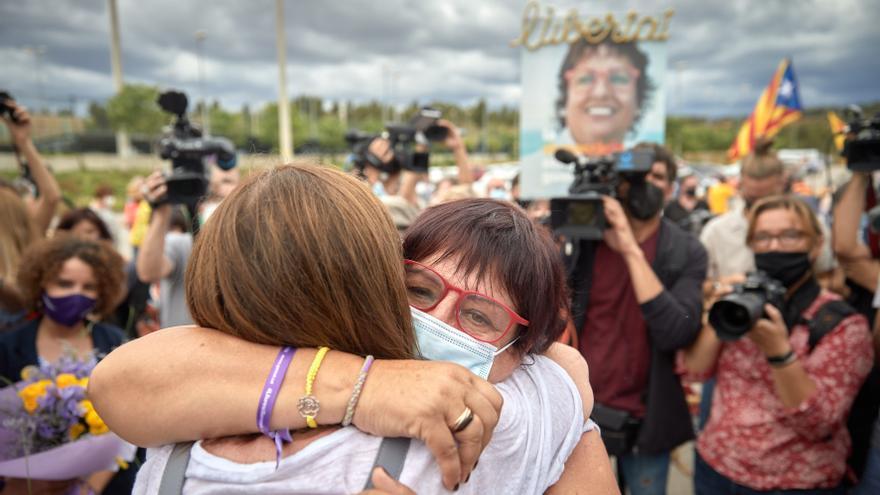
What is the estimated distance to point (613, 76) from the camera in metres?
3.97

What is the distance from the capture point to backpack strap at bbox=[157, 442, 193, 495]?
2.92 feet

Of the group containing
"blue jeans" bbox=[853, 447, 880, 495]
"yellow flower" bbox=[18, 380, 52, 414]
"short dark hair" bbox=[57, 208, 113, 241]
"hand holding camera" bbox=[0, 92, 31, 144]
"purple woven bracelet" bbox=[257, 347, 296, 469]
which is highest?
"hand holding camera" bbox=[0, 92, 31, 144]

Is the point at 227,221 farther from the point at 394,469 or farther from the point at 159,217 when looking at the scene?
the point at 159,217

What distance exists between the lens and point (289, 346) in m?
0.96

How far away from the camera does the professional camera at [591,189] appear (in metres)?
2.35

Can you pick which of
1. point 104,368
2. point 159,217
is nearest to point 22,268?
point 159,217

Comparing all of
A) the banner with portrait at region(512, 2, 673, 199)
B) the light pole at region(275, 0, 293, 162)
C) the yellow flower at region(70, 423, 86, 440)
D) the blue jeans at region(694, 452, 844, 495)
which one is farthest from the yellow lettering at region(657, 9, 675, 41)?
the light pole at region(275, 0, 293, 162)

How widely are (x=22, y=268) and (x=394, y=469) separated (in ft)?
8.41

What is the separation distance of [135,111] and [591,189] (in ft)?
102

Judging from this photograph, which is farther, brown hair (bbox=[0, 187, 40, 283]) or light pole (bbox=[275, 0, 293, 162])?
light pole (bbox=[275, 0, 293, 162])

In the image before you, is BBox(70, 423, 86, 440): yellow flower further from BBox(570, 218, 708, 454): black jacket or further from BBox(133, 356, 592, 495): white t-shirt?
BBox(570, 218, 708, 454): black jacket

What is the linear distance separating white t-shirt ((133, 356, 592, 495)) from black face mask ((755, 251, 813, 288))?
1.66 meters

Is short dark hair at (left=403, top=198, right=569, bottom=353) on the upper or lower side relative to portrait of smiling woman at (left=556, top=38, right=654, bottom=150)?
lower

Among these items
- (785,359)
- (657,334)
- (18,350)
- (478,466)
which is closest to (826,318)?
(785,359)
